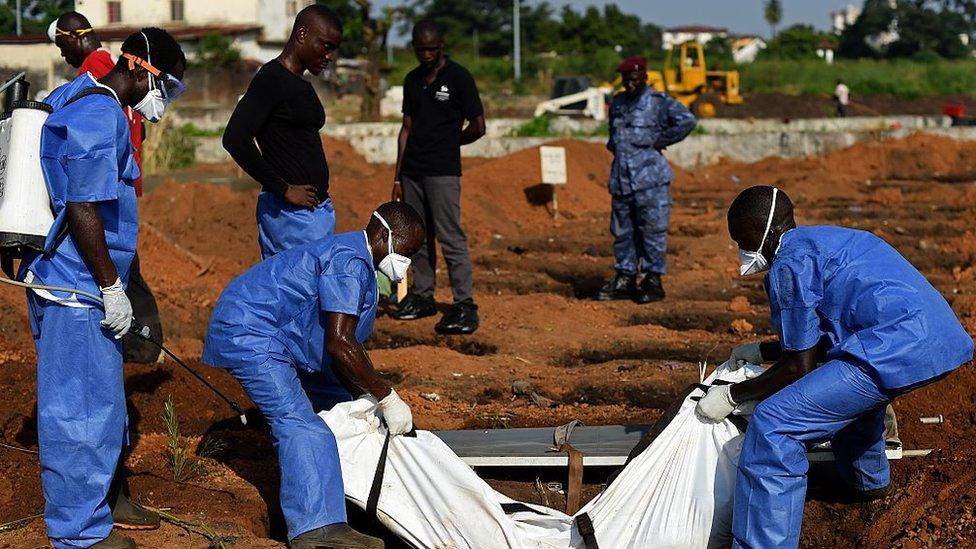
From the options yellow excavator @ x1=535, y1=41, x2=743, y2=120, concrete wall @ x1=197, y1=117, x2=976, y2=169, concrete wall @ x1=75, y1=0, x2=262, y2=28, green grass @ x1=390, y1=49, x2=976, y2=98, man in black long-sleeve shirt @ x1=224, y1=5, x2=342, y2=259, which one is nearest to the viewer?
man in black long-sleeve shirt @ x1=224, y1=5, x2=342, y2=259

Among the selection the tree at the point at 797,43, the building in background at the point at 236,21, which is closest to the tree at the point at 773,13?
the tree at the point at 797,43

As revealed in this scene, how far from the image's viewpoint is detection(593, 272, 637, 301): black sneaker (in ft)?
30.9

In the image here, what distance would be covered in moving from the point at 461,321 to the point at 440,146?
3.95 ft

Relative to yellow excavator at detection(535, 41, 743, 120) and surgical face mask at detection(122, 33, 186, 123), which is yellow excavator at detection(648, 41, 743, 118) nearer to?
yellow excavator at detection(535, 41, 743, 120)

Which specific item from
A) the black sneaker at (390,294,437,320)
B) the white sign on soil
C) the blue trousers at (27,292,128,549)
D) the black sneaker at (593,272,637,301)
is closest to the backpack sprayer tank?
the blue trousers at (27,292,128,549)

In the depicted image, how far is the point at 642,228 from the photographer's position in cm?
908

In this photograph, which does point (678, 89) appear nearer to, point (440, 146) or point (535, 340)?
point (535, 340)

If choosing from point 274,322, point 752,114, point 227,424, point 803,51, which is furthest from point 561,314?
point 803,51

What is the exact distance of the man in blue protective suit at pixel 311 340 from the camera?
449 cm

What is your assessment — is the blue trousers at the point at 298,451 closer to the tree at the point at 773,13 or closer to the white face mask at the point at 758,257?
the white face mask at the point at 758,257

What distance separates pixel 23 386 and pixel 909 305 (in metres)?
4.63

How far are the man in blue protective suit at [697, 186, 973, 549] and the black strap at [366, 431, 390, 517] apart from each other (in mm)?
1349

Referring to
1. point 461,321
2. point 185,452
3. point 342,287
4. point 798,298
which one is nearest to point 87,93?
point 342,287

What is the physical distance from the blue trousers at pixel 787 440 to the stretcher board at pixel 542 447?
2.65ft
